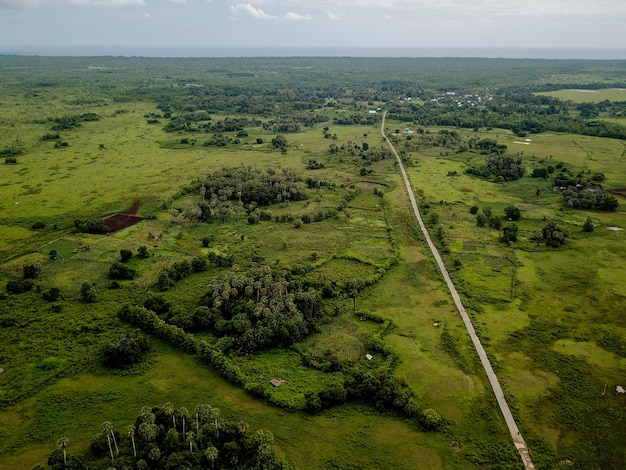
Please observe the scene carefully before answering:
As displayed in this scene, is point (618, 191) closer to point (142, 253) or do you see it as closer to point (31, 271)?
point (142, 253)

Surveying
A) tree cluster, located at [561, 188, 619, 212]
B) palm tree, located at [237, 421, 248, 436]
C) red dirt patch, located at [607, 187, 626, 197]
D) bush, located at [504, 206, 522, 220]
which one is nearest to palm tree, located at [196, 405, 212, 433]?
palm tree, located at [237, 421, 248, 436]

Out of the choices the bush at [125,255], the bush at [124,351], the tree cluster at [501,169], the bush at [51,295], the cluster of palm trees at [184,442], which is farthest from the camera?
the tree cluster at [501,169]

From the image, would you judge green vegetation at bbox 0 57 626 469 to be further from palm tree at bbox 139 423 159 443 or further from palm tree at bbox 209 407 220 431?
palm tree at bbox 209 407 220 431

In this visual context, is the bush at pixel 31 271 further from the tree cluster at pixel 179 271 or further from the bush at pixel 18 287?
the tree cluster at pixel 179 271

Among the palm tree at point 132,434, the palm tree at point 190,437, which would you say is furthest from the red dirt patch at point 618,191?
the palm tree at point 132,434

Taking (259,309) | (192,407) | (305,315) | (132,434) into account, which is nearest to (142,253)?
(259,309)

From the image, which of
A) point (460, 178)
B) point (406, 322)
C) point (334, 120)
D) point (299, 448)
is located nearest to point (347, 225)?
point (406, 322)
